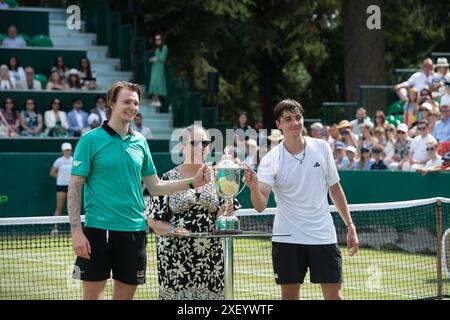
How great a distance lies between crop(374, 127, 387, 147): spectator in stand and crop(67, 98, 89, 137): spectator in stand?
7.34 metres

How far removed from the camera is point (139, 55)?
29641 mm

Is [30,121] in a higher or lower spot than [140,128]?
higher

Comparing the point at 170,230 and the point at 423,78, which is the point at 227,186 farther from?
the point at 423,78

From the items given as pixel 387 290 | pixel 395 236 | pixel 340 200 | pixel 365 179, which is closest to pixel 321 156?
pixel 340 200

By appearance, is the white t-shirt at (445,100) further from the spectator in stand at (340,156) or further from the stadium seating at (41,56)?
Answer: the stadium seating at (41,56)

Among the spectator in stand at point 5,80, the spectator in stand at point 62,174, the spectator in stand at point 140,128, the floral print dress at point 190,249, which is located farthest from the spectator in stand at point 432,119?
the floral print dress at point 190,249

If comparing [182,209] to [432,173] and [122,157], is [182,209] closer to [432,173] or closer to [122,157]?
[122,157]

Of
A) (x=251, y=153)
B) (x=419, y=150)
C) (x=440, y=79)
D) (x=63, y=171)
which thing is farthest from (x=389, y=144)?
(x=63, y=171)

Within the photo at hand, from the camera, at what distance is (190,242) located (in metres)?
8.48

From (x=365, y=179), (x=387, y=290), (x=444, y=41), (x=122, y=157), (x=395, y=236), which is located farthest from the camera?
(x=444, y=41)

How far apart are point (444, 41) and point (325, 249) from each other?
31.8 metres

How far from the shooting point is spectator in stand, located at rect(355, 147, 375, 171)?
20016 mm

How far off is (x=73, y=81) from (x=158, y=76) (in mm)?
2586

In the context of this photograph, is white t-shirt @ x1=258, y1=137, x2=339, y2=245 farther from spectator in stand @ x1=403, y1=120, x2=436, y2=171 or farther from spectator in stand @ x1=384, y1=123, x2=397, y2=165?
spectator in stand @ x1=384, y1=123, x2=397, y2=165
